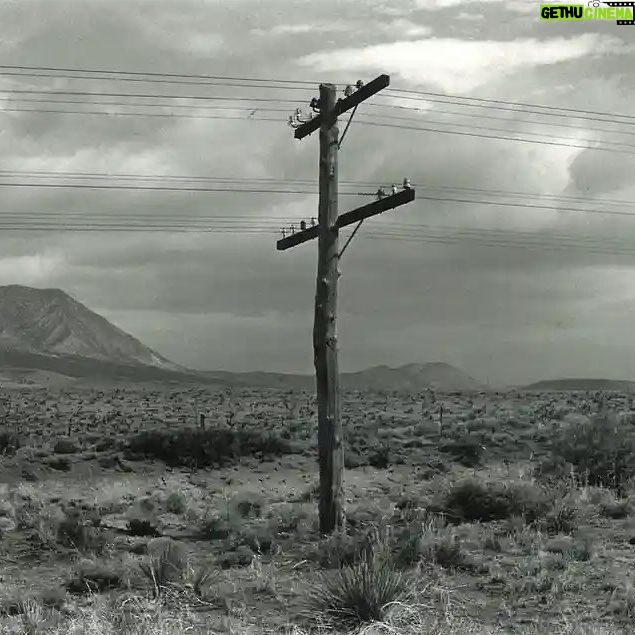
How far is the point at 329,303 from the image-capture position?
18453 mm

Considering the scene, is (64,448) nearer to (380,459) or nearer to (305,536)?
(380,459)

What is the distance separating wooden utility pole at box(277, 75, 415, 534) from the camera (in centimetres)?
1848

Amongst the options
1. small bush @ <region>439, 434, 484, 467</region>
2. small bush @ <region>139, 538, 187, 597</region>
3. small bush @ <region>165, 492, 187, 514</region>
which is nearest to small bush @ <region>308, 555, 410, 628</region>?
small bush @ <region>139, 538, 187, 597</region>

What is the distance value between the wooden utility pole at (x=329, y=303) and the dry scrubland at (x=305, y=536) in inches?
38.4

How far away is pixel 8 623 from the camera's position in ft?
37.5

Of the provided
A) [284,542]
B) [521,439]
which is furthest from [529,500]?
[521,439]

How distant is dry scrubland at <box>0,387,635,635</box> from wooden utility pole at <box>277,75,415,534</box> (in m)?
0.97

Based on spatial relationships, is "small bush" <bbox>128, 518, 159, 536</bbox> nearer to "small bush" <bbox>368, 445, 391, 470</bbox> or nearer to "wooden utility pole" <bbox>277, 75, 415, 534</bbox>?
"wooden utility pole" <bbox>277, 75, 415, 534</bbox>

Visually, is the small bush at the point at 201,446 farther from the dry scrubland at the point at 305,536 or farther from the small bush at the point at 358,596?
the small bush at the point at 358,596


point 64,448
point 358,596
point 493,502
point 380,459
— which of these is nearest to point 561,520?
point 493,502

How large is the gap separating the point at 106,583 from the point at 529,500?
9.47m

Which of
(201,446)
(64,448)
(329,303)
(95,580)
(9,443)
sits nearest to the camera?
(95,580)

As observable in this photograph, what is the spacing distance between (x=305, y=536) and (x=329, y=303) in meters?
4.36

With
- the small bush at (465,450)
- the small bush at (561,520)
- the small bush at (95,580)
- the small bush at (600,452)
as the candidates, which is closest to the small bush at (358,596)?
the small bush at (95,580)
